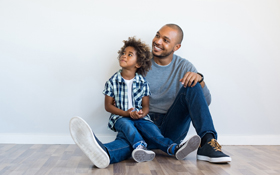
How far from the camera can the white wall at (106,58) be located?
2373mm

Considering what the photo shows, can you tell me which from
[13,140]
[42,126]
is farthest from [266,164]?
[13,140]

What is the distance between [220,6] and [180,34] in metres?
0.51

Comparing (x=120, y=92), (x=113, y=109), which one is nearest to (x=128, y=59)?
(x=120, y=92)

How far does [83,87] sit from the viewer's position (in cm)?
242

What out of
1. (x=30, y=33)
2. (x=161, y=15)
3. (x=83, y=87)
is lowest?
(x=83, y=87)

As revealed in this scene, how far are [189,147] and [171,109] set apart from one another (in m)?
0.41

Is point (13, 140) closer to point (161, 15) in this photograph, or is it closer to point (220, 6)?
point (161, 15)

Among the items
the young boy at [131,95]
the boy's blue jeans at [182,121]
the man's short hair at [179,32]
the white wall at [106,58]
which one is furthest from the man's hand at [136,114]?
the man's short hair at [179,32]

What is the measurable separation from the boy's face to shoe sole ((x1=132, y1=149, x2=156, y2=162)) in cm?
62

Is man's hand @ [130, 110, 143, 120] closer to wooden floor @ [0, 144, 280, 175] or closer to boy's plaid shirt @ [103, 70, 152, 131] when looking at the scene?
boy's plaid shirt @ [103, 70, 152, 131]

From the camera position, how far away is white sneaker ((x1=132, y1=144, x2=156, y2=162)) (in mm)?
1706

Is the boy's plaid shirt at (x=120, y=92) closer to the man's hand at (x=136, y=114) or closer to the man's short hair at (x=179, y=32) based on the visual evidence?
the man's hand at (x=136, y=114)

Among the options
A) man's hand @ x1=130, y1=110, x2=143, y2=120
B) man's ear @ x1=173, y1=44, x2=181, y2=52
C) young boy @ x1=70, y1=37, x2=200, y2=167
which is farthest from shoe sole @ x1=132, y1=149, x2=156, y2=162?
man's ear @ x1=173, y1=44, x2=181, y2=52

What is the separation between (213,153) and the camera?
1.72 m
